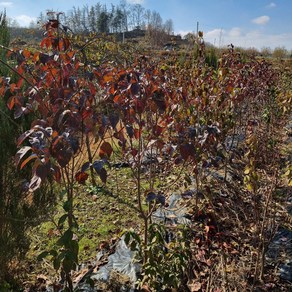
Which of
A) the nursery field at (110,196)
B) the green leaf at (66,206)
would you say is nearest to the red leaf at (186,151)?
the nursery field at (110,196)

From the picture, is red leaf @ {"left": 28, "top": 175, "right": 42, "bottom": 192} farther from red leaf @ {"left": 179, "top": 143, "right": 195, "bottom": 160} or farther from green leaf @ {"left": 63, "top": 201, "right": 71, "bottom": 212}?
red leaf @ {"left": 179, "top": 143, "right": 195, "bottom": 160}

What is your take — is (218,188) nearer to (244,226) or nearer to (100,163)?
(244,226)

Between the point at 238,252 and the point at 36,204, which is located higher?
the point at 36,204

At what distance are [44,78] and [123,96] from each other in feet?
1.74

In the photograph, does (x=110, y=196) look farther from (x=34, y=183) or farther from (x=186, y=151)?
(x=34, y=183)

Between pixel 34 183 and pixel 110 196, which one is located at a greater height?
pixel 34 183

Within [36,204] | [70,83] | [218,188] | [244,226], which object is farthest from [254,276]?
[70,83]

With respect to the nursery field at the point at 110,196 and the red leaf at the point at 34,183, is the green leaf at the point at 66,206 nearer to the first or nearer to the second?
the nursery field at the point at 110,196

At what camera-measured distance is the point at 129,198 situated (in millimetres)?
4180

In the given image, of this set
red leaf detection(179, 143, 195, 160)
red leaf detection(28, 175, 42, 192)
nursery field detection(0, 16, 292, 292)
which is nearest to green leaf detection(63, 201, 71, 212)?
nursery field detection(0, 16, 292, 292)

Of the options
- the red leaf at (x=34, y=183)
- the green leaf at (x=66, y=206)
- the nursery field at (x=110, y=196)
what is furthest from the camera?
the green leaf at (x=66, y=206)

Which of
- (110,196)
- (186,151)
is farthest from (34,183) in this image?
(110,196)

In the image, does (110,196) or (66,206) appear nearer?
(66,206)

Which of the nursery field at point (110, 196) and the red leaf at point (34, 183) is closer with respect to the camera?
the red leaf at point (34, 183)
